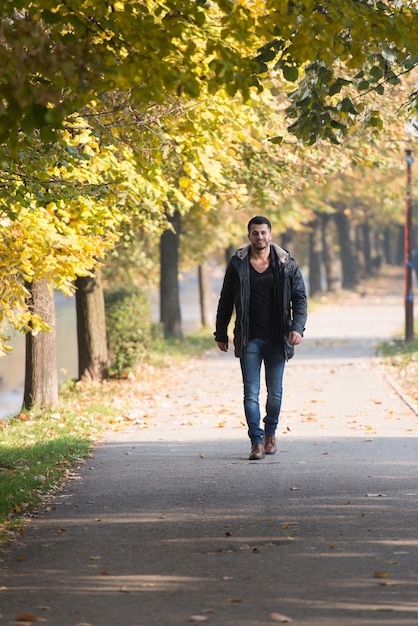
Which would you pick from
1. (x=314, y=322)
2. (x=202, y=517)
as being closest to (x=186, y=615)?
(x=202, y=517)

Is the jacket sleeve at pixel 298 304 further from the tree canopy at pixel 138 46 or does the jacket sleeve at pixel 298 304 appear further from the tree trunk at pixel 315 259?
the tree trunk at pixel 315 259

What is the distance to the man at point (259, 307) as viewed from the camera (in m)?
10.1

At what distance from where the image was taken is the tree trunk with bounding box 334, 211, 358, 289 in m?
58.9

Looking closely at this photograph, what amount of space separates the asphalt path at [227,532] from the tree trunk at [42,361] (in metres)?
1.58

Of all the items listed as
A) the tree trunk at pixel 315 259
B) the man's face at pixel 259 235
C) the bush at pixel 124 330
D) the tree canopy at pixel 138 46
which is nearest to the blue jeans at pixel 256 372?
A: the man's face at pixel 259 235

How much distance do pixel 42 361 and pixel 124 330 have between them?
15.3 ft

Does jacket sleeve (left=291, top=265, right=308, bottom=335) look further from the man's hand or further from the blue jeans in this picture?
the blue jeans

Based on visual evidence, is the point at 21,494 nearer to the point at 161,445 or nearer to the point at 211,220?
the point at 161,445

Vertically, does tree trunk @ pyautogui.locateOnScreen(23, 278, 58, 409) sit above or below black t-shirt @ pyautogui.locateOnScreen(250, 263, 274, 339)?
below

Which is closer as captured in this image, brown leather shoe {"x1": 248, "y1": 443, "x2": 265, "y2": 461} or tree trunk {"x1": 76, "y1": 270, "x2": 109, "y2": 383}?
brown leather shoe {"x1": 248, "y1": 443, "x2": 265, "y2": 461}

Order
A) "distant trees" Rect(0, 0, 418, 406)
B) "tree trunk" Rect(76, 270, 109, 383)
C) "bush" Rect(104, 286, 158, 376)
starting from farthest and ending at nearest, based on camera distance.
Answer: "bush" Rect(104, 286, 158, 376)
"tree trunk" Rect(76, 270, 109, 383)
"distant trees" Rect(0, 0, 418, 406)

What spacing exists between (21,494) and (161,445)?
10.4ft

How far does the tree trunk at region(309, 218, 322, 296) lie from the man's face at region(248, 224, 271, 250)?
142 feet

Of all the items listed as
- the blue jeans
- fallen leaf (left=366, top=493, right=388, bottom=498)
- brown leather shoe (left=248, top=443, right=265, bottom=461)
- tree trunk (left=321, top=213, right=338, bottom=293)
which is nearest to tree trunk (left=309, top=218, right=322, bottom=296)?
tree trunk (left=321, top=213, right=338, bottom=293)
